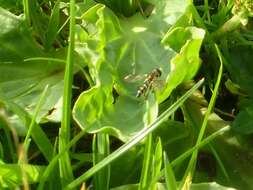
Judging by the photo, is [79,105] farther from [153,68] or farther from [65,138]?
[153,68]

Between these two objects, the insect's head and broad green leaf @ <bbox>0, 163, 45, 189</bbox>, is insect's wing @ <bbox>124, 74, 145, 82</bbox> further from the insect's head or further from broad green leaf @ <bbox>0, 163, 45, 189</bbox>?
broad green leaf @ <bbox>0, 163, 45, 189</bbox>

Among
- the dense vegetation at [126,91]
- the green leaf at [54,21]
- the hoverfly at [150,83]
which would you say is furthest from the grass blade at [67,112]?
the green leaf at [54,21]

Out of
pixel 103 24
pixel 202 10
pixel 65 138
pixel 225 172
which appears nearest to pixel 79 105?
pixel 65 138

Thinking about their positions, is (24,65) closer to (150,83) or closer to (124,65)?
(124,65)

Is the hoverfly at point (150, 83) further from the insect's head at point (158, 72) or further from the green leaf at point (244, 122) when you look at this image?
the green leaf at point (244, 122)

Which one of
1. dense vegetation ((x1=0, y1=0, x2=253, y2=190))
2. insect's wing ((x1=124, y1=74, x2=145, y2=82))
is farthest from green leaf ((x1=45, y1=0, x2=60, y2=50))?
insect's wing ((x1=124, y1=74, x2=145, y2=82))

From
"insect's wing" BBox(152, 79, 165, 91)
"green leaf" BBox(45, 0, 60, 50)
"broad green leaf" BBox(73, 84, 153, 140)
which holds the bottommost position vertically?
"broad green leaf" BBox(73, 84, 153, 140)

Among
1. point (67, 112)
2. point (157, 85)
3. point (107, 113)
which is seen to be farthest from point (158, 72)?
point (67, 112)
